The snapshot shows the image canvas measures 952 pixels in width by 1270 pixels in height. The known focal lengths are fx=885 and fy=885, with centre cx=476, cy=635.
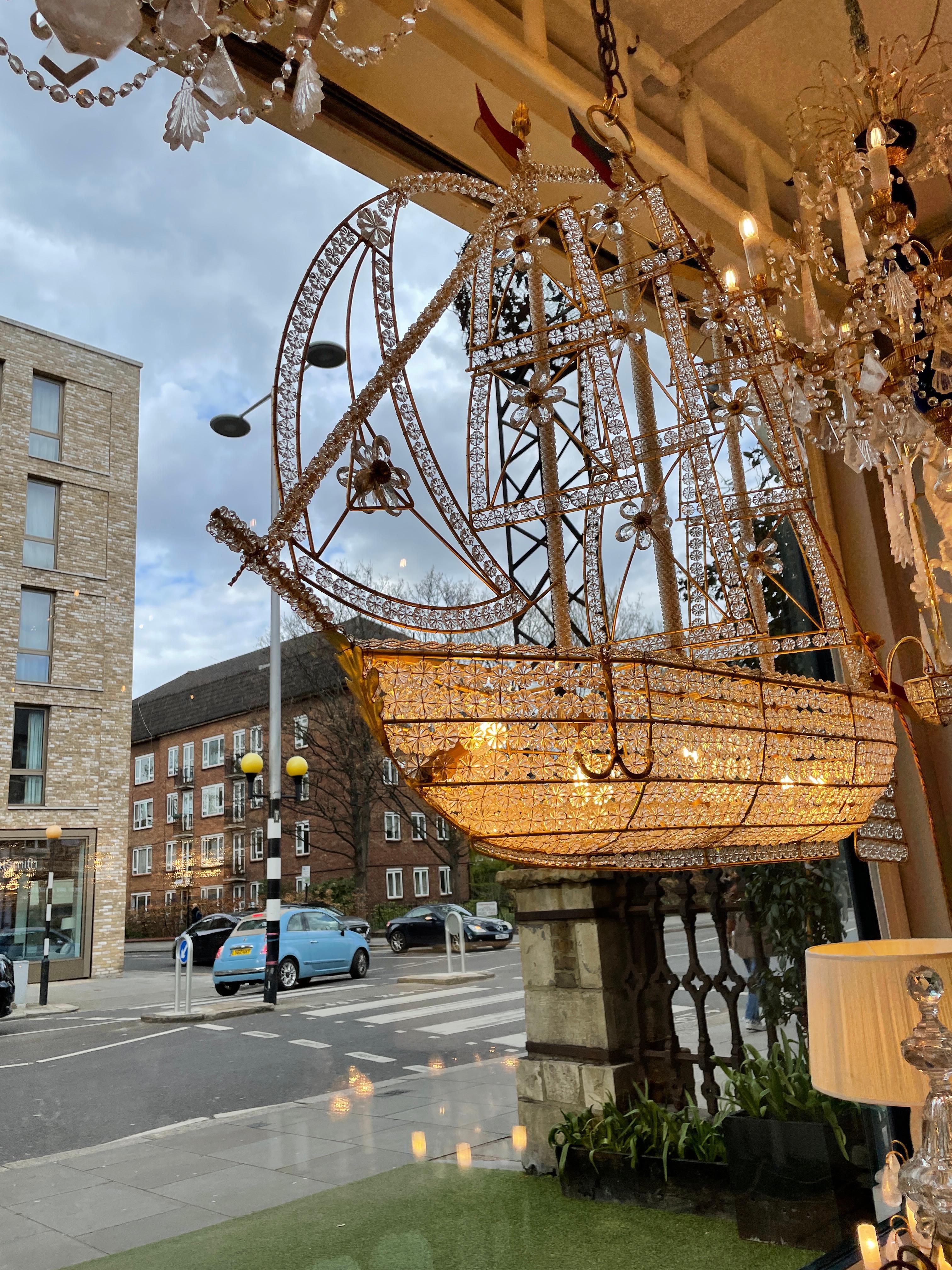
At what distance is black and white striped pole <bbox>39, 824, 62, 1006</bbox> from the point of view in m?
1.75

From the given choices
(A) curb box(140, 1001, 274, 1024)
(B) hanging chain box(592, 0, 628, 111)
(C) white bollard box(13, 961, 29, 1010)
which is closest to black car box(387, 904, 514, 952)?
(A) curb box(140, 1001, 274, 1024)

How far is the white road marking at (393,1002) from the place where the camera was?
3.11 m

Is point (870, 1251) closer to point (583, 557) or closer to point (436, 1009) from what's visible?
point (583, 557)

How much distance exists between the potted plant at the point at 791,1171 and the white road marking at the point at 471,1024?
1.22 metres

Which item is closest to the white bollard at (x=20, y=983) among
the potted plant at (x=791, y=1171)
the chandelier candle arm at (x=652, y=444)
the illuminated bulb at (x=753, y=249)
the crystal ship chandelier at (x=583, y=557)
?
the crystal ship chandelier at (x=583, y=557)

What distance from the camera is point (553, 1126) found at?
3.00 metres

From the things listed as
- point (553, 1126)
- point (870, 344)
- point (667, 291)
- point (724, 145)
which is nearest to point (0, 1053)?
point (553, 1126)

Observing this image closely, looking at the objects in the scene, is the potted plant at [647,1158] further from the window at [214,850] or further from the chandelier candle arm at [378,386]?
the chandelier candle arm at [378,386]

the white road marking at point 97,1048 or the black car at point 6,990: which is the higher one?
the black car at point 6,990

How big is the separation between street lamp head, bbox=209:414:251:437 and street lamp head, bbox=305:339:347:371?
721 millimetres

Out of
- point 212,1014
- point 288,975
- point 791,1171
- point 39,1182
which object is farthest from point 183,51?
point 791,1171

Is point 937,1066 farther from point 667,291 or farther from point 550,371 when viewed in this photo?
point 667,291

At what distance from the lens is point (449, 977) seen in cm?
362

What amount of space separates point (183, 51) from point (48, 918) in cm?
168
